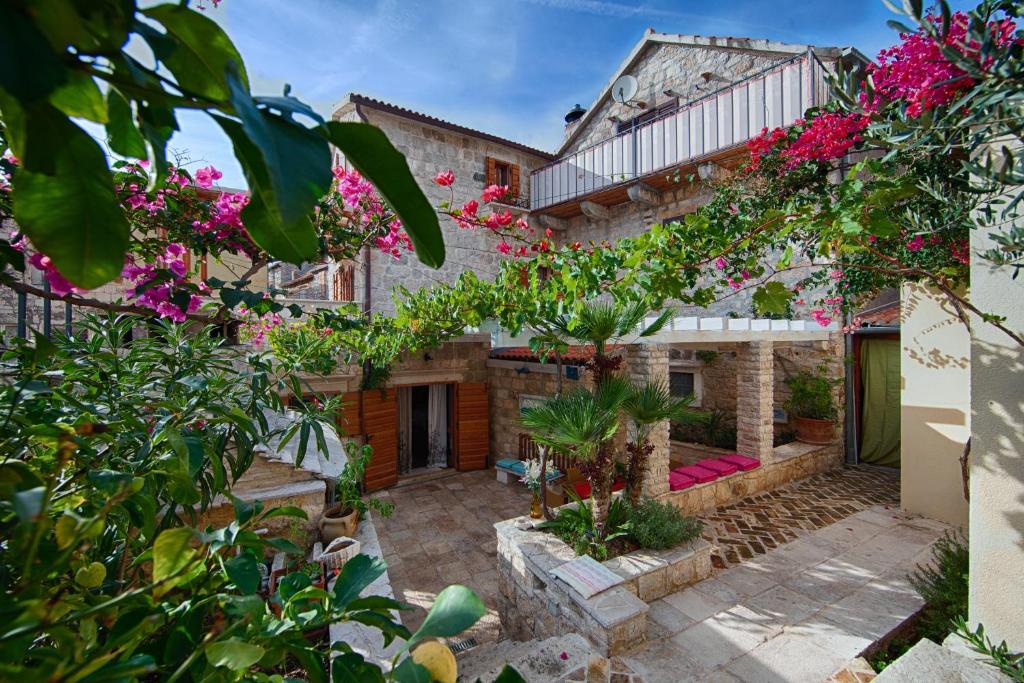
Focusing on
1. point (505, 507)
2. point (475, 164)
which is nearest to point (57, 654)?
point (505, 507)

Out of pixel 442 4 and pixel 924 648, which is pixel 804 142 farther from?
pixel 924 648

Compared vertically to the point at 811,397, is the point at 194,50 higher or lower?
higher

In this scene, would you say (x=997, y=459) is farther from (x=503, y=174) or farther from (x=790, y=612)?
(x=503, y=174)

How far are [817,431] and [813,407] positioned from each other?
1.36ft

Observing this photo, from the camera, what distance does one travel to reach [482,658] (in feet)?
10.9

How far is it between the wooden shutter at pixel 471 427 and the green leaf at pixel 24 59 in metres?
9.11

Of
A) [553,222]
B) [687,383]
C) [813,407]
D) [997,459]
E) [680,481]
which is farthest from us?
[553,222]

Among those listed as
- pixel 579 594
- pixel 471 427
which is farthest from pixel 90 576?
pixel 471 427

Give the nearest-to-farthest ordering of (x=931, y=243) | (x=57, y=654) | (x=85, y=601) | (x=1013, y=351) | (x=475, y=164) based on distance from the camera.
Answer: (x=57, y=654) → (x=85, y=601) → (x=1013, y=351) → (x=931, y=243) → (x=475, y=164)

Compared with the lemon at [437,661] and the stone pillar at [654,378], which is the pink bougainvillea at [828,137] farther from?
the lemon at [437,661]

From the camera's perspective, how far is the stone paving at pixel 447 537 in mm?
4906

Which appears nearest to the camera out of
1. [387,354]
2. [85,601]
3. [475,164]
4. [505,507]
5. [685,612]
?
[85,601]

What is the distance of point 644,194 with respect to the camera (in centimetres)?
905

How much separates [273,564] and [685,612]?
3.59m
